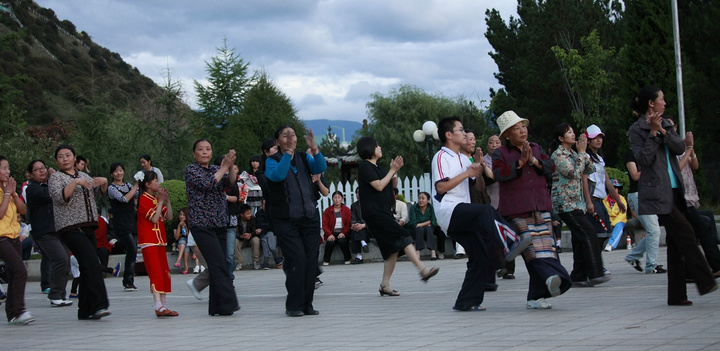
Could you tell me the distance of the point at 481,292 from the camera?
27.1 feet

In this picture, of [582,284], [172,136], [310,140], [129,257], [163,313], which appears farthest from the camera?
[172,136]

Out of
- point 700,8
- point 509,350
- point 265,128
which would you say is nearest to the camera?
point 509,350

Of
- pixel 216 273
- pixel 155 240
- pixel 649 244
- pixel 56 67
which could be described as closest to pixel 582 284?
pixel 649 244

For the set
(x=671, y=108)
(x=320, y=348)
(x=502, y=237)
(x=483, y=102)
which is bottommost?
(x=320, y=348)

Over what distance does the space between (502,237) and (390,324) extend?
4.14ft

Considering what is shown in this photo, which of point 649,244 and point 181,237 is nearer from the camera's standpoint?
point 649,244

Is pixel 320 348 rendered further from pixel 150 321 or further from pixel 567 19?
pixel 567 19

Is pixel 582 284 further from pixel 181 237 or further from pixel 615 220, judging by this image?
pixel 181 237

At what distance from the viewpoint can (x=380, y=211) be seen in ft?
35.3

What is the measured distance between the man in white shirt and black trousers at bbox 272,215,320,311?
1.44m

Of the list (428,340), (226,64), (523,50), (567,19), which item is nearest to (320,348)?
(428,340)

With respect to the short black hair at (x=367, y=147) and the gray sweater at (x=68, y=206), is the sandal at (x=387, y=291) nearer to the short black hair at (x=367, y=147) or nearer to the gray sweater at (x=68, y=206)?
the short black hair at (x=367, y=147)

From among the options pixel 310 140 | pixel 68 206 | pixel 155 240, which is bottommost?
pixel 155 240

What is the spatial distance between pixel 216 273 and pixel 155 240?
34.1 inches
